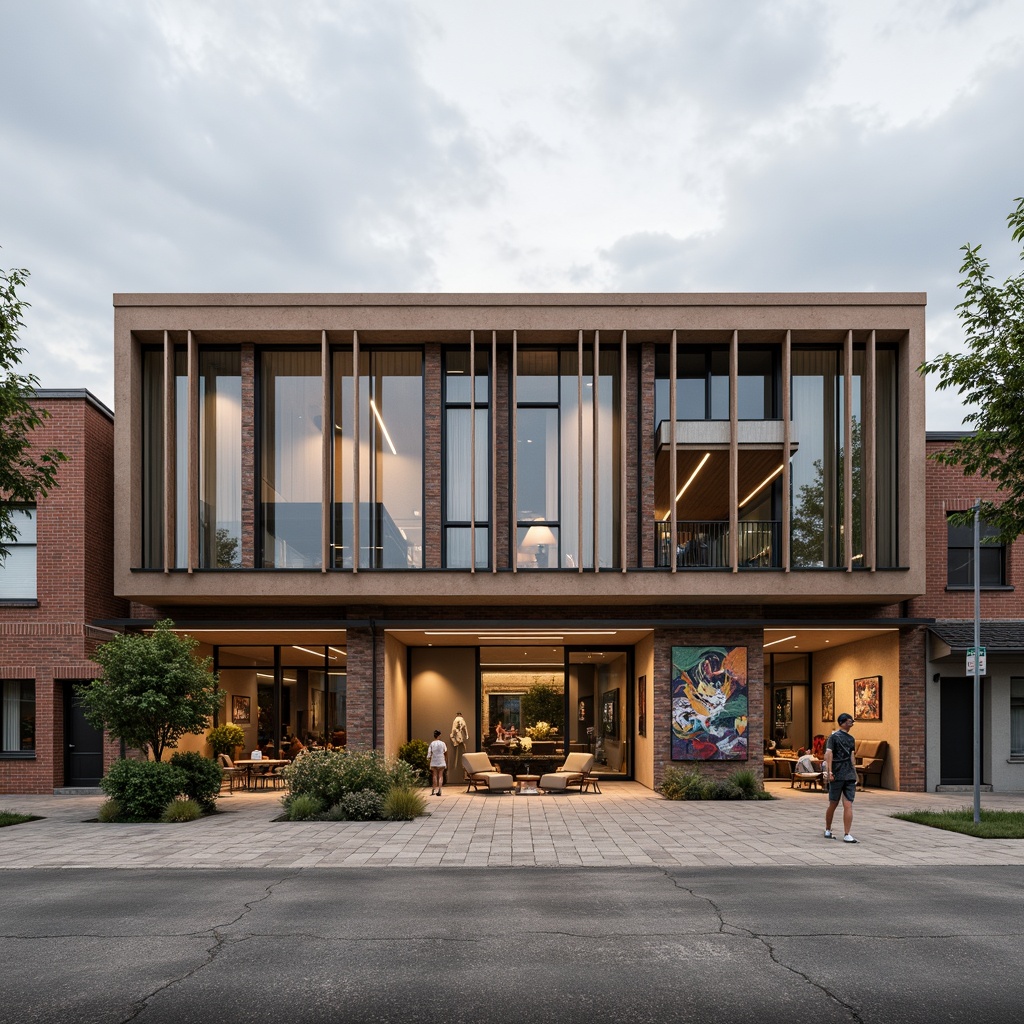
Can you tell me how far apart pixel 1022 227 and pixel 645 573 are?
920 cm

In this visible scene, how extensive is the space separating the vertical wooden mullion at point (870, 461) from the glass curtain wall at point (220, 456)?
43.1 feet

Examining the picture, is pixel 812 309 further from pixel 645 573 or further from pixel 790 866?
pixel 790 866

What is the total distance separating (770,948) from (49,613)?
680 inches

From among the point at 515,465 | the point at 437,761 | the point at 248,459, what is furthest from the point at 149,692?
the point at 515,465

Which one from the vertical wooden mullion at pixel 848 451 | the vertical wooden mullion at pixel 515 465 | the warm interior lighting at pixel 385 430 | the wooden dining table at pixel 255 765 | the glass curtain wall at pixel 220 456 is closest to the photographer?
the vertical wooden mullion at pixel 848 451

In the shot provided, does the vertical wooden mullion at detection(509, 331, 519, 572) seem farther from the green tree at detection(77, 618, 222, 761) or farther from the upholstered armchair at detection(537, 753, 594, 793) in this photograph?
the green tree at detection(77, 618, 222, 761)

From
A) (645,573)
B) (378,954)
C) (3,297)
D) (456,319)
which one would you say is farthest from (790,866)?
(3,297)

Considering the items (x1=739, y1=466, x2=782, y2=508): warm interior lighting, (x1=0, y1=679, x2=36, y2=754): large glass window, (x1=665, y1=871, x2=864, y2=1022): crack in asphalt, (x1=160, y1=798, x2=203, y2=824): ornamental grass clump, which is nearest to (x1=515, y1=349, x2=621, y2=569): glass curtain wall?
(x1=739, y1=466, x2=782, y2=508): warm interior lighting

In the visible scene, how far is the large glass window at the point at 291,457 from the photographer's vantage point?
746 inches

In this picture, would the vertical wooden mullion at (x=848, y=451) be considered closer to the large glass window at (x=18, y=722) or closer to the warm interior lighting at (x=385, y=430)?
the warm interior lighting at (x=385, y=430)

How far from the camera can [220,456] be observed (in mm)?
19531

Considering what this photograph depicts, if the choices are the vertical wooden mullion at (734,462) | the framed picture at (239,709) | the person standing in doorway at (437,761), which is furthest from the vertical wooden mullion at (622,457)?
Result: the framed picture at (239,709)

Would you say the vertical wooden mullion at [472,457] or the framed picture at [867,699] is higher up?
the vertical wooden mullion at [472,457]

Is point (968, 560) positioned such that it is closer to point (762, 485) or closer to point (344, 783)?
point (762, 485)
